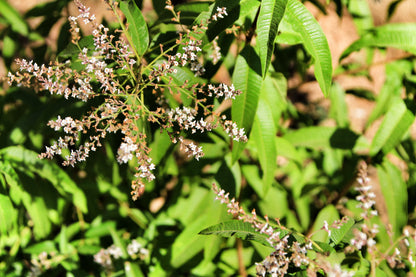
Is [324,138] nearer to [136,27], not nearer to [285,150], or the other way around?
[285,150]

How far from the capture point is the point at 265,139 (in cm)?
178

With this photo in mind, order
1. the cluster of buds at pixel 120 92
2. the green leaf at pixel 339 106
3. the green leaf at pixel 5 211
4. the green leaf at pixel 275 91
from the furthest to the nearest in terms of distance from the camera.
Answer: the green leaf at pixel 339 106 → the green leaf at pixel 275 91 → the green leaf at pixel 5 211 → the cluster of buds at pixel 120 92

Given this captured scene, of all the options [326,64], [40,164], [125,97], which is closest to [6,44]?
[40,164]

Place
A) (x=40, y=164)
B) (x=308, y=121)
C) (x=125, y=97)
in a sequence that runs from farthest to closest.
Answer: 1. (x=308, y=121)
2. (x=40, y=164)
3. (x=125, y=97)

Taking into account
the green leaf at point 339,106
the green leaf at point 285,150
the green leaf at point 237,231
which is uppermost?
the green leaf at point 237,231

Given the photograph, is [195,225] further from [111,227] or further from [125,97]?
[125,97]

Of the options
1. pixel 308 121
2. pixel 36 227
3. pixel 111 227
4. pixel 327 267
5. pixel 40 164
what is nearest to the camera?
pixel 327 267

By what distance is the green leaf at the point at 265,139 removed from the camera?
1.78 m

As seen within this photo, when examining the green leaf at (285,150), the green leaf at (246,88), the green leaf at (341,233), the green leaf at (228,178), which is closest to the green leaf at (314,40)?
the green leaf at (246,88)

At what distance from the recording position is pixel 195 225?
237 centimetres

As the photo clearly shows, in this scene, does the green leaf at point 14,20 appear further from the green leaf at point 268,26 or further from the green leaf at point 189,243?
the green leaf at point 268,26

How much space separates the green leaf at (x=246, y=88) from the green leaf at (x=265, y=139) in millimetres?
213

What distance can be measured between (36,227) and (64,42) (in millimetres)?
1279

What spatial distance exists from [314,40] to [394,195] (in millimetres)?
1433
